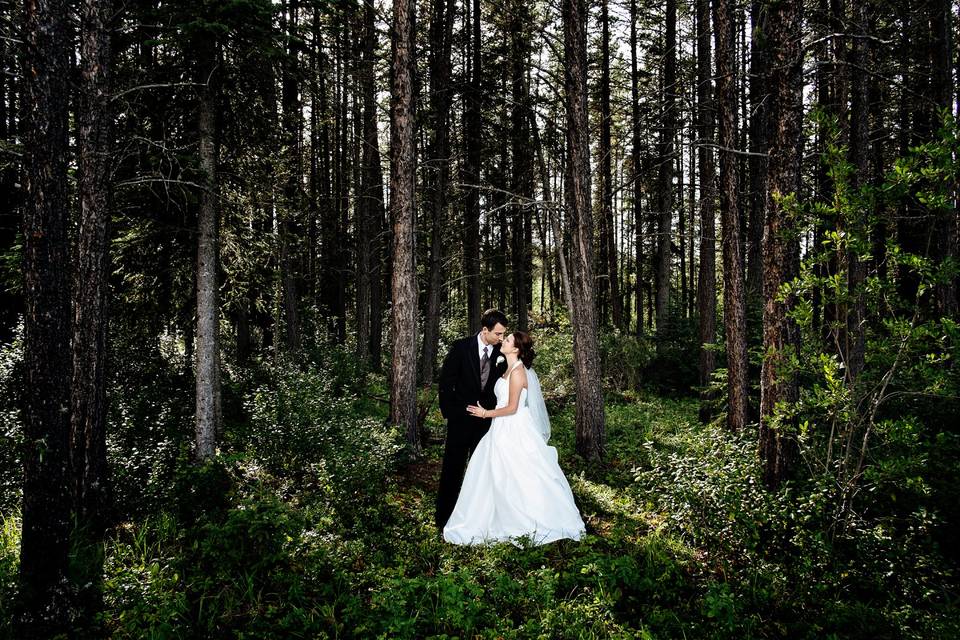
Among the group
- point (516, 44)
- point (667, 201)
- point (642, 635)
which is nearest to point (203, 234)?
point (642, 635)

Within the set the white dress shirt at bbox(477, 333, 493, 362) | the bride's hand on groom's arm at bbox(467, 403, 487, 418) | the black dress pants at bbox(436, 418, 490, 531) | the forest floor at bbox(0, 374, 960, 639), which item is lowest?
the forest floor at bbox(0, 374, 960, 639)

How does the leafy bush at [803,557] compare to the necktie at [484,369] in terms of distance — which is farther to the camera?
the necktie at [484,369]

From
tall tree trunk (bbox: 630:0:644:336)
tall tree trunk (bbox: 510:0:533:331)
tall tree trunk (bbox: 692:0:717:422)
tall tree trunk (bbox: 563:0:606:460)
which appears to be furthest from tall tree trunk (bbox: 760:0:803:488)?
tall tree trunk (bbox: 630:0:644:336)

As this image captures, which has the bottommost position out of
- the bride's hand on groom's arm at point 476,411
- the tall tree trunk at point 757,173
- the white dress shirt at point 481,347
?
the bride's hand on groom's arm at point 476,411

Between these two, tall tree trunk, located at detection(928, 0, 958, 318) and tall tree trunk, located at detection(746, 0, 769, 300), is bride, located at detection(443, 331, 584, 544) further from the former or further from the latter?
tall tree trunk, located at detection(928, 0, 958, 318)

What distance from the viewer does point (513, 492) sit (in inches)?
236

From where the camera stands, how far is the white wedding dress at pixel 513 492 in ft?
19.0

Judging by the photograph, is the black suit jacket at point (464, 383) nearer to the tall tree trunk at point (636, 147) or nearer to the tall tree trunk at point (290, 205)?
the tall tree trunk at point (290, 205)

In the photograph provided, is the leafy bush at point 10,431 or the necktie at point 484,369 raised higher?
the necktie at point 484,369

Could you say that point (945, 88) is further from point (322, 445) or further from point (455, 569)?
point (322, 445)

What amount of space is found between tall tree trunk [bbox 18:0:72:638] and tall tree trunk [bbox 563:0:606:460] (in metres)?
6.71

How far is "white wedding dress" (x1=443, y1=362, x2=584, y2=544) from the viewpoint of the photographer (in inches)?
228

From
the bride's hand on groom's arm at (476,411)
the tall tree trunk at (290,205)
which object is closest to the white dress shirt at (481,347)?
the bride's hand on groom's arm at (476,411)

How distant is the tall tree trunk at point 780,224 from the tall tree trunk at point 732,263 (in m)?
2.76
